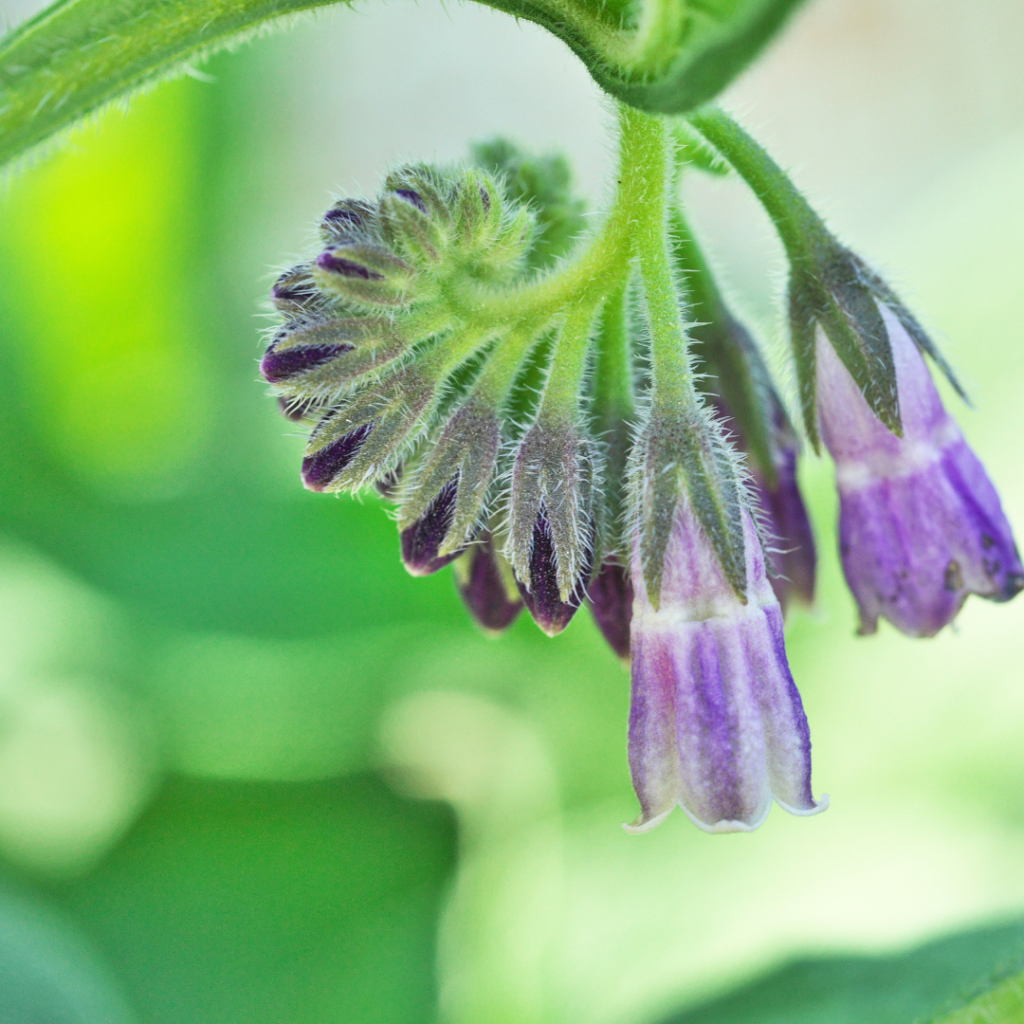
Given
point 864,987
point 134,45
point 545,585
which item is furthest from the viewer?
point 864,987

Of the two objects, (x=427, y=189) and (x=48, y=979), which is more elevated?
(x=427, y=189)

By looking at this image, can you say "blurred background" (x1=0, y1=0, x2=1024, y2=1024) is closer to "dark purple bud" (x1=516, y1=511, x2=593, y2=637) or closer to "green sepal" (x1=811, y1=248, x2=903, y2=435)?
"green sepal" (x1=811, y1=248, x2=903, y2=435)

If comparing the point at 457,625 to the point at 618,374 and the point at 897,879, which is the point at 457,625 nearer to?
the point at 897,879

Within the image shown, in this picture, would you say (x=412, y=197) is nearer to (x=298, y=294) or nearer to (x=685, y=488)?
(x=298, y=294)

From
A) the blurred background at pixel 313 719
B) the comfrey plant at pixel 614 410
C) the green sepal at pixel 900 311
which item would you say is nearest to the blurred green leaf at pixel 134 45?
the comfrey plant at pixel 614 410

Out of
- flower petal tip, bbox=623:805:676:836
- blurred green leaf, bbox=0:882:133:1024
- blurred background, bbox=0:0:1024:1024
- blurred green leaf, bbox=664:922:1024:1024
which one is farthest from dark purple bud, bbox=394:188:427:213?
blurred green leaf, bbox=0:882:133:1024

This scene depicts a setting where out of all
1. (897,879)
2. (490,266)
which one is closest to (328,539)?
(897,879)

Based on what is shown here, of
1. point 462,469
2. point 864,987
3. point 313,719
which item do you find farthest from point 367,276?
point 313,719
